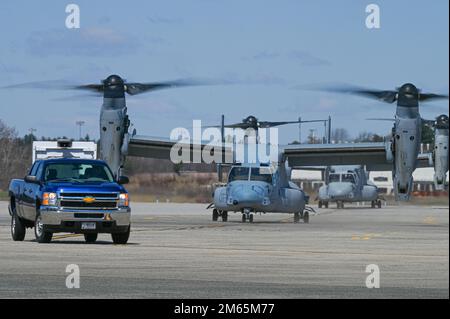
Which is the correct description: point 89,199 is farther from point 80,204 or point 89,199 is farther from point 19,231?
point 19,231

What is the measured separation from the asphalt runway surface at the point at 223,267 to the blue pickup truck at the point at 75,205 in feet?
1.49

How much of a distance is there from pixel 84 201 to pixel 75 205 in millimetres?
201

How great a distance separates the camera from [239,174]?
41031mm

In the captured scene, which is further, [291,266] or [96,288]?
[291,266]

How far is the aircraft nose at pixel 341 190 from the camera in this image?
7700cm

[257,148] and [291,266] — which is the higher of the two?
[257,148]

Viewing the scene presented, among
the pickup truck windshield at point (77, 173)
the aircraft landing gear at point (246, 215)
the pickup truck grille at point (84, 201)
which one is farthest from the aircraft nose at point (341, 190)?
the pickup truck grille at point (84, 201)

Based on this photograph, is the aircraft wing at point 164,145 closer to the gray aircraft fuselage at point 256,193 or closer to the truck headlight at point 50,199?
the gray aircraft fuselage at point 256,193

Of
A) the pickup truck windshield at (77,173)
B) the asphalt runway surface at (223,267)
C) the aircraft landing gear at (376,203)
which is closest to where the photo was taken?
the asphalt runway surface at (223,267)

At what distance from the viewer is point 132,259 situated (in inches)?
753

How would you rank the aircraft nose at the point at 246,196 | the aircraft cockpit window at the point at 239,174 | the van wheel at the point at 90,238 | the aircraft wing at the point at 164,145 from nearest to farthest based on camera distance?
the van wheel at the point at 90,238, the aircraft nose at the point at 246,196, the aircraft cockpit window at the point at 239,174, the aircraft wing at the point at 164,145
